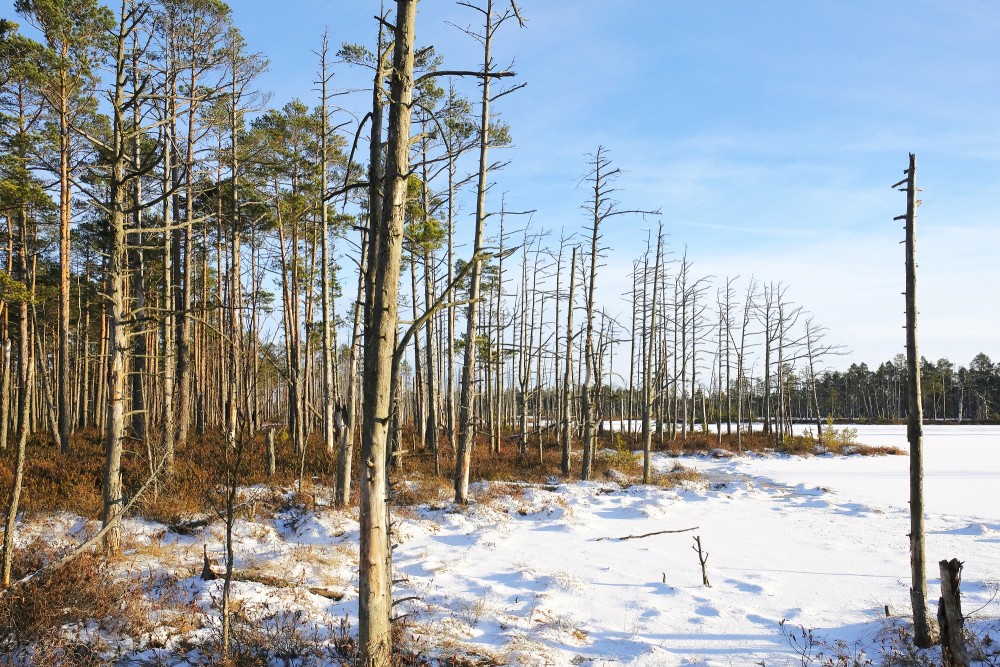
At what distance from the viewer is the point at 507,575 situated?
332 inches

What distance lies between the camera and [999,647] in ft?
18.9

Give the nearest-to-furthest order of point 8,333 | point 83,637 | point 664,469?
point 83,637, point 8,333, point 664,469

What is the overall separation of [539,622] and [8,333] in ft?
74.4

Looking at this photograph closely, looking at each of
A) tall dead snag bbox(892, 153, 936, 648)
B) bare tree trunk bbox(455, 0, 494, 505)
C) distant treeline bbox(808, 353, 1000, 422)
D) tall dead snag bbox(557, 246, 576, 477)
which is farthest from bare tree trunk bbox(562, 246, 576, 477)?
distant treeline bbox(808, 353, 1000, 422)

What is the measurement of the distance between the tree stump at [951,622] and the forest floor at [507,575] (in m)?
0.60

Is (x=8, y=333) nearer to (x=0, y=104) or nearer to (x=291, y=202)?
(x=0, y=104)

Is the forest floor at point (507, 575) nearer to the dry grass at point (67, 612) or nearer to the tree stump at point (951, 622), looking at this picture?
the dry grass at point (67, 612)

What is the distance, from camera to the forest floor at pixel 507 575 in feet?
18.1

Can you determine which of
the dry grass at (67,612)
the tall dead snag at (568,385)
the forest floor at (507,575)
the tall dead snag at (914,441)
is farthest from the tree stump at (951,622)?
the tall dead snag at (568,385)

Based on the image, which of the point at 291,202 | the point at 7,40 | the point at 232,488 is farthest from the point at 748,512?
the point at 7,40

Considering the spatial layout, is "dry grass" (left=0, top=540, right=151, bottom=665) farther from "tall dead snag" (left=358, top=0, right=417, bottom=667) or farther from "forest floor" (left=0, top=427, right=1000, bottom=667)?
"tall dead snag" (left=358, top=0, right=417, bottom=667)

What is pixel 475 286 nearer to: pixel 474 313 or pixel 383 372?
pixel 474 313

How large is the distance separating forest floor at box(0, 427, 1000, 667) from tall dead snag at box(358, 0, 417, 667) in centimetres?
225

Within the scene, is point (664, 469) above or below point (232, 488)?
below
